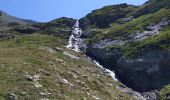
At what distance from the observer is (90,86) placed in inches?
3666

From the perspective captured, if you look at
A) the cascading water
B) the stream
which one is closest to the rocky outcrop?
the stream

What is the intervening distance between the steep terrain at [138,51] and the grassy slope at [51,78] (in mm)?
9708

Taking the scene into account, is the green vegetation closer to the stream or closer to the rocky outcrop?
the stream

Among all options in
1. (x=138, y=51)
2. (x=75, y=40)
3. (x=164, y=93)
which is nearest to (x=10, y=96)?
(x=164, y=93)

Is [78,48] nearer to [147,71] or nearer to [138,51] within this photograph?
[138,51]

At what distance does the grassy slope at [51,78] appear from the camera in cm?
7656

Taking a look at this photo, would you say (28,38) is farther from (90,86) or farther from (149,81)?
(90,86)

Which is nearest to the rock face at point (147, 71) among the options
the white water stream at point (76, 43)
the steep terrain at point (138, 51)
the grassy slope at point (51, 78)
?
the steep terrain at point (138, 51)

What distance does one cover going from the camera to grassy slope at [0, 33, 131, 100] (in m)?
76.6

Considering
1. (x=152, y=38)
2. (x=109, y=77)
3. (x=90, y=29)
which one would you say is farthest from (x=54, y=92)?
(x=90, y=29)

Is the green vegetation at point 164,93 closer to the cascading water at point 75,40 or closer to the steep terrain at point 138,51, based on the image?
the steep terrain at point 138,51

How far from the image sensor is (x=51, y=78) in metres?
87.4

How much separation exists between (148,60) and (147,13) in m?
81.0

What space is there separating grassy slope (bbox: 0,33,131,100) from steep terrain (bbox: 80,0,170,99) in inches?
382
